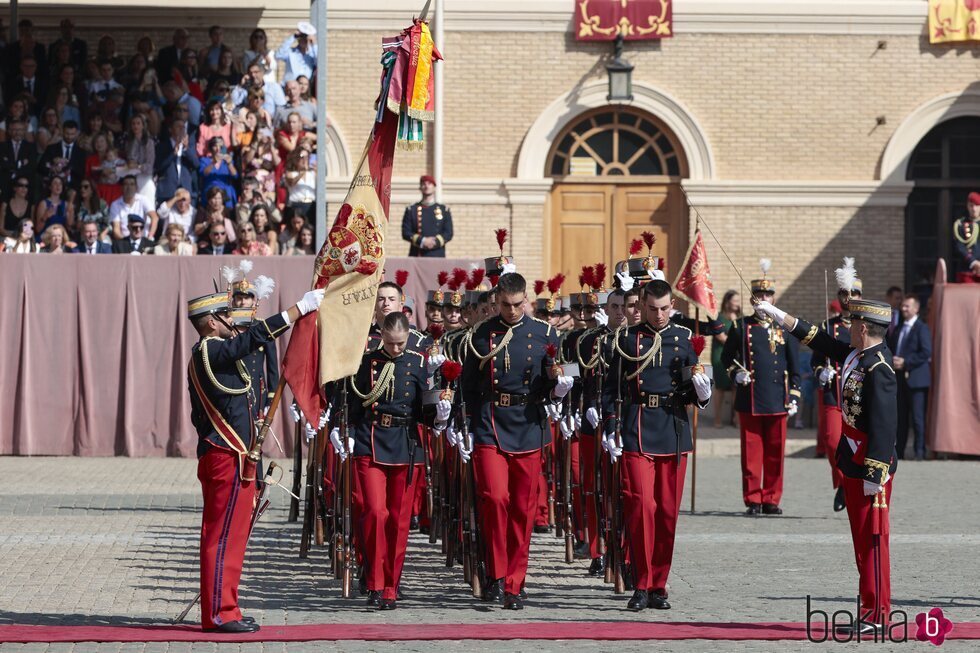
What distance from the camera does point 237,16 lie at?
74.7 feet

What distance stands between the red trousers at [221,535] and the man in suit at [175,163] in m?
11.1

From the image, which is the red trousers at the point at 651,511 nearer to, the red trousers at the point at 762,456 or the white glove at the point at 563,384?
the white glove at the point at 563,384

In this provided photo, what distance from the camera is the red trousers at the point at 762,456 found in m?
14.4

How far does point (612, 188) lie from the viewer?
2409 centimetres

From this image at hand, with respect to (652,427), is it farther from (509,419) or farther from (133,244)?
(133,244)

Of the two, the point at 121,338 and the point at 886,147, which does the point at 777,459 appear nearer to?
the point at 121,338

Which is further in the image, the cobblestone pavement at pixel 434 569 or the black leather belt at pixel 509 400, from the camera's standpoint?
the black leather belt at pixel 509 400

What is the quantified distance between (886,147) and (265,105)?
9296 millimetres

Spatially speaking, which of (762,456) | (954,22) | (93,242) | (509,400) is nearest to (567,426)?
(509,400)

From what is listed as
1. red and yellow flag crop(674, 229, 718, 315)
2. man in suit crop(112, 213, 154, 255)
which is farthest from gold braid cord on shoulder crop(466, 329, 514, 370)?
man in suit crop(112, 213, 154, 255)

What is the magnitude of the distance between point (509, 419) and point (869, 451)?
7.62 ft

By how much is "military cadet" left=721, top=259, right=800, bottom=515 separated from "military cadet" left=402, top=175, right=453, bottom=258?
17.4 feet

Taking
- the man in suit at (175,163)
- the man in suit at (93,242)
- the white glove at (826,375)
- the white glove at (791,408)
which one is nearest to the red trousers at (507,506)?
the white glove at (791,408)

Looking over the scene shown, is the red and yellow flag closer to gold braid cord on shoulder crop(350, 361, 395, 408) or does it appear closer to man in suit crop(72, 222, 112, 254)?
gold braid cord on shoulder crop(350, 361, 395, 408)
